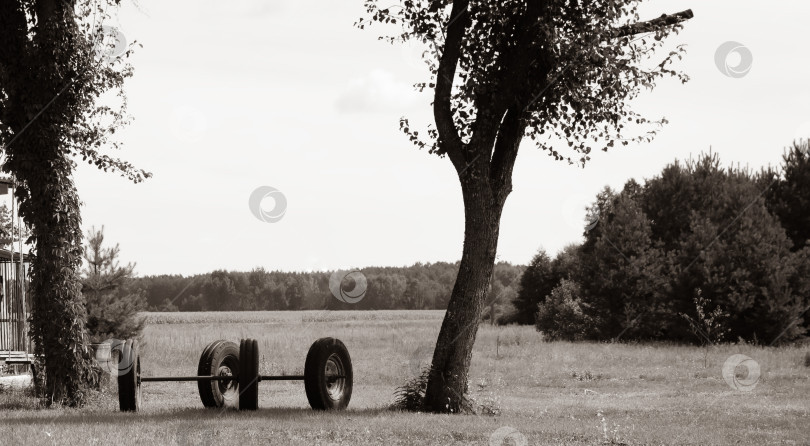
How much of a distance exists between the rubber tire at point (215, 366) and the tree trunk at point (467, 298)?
3722 mm

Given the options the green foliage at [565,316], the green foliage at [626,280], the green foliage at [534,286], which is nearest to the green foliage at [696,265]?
the green foliage at [626,280]

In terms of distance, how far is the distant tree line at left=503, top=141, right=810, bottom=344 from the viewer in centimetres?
3953

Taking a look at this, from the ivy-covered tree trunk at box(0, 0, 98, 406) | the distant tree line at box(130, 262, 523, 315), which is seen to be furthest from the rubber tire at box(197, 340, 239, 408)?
the distant tree line at box(130, 262, 523, 315)

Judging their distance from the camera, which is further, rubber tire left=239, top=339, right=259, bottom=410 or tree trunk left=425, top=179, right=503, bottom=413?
tree trunk left=425, top=179, right=503, bottom=413

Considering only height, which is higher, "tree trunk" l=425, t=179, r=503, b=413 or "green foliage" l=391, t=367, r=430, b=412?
"tree trunk" l=425, t=179, r=503, b=413

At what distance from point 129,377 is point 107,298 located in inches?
462

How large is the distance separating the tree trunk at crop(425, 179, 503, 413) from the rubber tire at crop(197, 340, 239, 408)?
3.72 m

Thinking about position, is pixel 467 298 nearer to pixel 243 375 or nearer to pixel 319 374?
pixel 319 374

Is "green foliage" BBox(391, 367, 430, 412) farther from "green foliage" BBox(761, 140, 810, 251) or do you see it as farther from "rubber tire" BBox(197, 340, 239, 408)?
"green foliage" BBox(761, 140, 810, 251)

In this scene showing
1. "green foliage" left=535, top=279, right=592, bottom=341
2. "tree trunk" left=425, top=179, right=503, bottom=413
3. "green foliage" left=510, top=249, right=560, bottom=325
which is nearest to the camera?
"tree trunk" left=425, top=179, right=503, bottom=413

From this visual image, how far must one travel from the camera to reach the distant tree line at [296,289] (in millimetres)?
114250

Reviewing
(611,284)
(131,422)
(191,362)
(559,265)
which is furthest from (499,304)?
(131,422)

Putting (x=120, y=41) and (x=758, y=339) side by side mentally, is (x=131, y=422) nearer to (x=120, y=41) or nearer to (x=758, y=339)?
(x=120, y=41)

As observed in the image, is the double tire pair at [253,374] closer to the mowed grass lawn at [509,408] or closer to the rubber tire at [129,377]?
the mowed grass lawn at [509,408]
